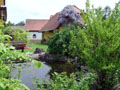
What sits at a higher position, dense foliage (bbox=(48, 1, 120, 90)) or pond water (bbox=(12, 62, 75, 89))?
dense foliage (bbox=(48, 1, 120, 90))

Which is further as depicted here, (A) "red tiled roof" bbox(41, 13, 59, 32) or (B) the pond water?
(A) "red tiled roof" bbox(41, 13, 59, 32)

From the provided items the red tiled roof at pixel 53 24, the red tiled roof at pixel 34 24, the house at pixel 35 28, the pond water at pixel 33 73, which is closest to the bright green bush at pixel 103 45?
the pond water at pixel 33 73

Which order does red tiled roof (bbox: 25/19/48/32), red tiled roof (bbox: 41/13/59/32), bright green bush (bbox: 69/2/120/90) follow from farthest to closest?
red tiled roof (bbox: 25/19/48/32)
red tiled roof (bbox: 41/13/59/32)
bright green bush (bbox: 69/2/120/90)

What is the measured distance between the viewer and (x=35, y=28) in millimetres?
41219

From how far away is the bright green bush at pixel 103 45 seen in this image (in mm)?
4191

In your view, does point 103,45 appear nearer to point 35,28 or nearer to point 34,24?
point 35,28

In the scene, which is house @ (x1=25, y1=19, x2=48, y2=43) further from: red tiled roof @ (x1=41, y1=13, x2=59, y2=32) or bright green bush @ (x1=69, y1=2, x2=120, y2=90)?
bright green bush @ (x1=69, y1=2, x2=120, y2=90)

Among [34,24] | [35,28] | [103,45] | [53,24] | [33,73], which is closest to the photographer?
[103,45]

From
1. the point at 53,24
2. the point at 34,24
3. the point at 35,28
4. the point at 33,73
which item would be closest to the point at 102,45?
the point at 33,73

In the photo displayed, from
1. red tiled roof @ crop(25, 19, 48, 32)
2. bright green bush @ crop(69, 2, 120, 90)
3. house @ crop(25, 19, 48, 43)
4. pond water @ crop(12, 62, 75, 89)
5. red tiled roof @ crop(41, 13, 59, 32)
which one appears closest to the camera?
bright green bush @ crop(69, 2, 120, 90)

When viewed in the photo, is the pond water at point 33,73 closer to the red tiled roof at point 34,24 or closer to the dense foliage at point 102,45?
the dense foliage at point 102,45

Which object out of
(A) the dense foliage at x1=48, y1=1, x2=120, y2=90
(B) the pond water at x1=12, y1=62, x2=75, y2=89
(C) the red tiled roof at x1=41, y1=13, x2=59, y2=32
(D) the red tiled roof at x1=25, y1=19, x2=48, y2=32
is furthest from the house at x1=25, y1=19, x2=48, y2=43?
(A) the dense foliage at x1=48, y1=1, x2=120, y2=90

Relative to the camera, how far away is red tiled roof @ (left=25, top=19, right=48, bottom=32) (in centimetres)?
4111

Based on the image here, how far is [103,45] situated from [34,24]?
39.4 m
